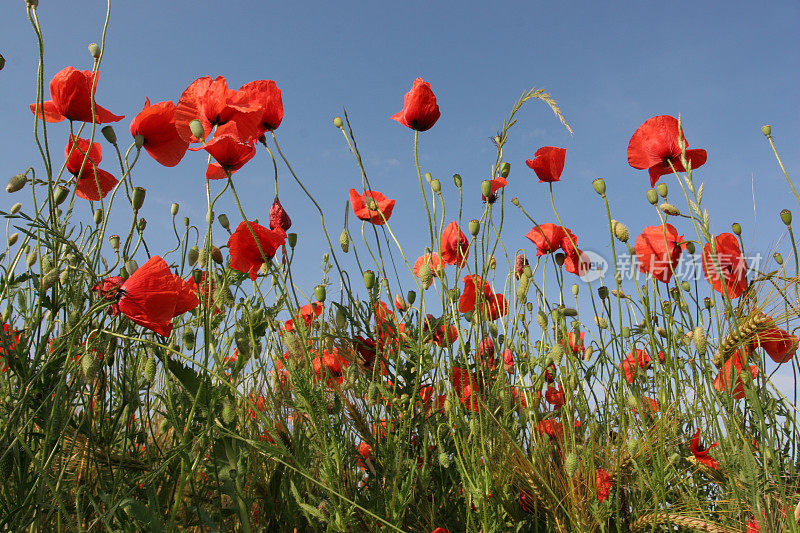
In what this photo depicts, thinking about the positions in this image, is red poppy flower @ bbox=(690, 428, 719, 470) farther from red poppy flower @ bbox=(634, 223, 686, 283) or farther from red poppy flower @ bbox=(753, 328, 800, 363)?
red poppy flower @ bbox=(634, 223, 686, 283)

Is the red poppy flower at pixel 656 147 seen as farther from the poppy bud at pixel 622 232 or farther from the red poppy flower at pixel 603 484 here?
the red poppy flower at pixel 603 484

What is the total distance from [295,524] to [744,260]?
161cm

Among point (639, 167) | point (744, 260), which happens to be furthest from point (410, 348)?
point (744, 260)

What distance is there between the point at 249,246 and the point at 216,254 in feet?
0.35

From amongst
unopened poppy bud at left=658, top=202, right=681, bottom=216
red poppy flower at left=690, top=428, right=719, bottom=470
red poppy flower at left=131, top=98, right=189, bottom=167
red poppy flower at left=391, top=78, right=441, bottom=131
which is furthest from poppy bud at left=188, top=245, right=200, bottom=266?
red poppy flower at left=690, top=428, right=719, bottom=470

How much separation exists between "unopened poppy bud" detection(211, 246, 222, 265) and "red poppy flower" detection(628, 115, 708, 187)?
139 centimetres

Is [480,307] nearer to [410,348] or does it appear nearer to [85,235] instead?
[410,348]

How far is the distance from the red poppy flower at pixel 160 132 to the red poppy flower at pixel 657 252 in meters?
1.56

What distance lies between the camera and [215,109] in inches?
58.6

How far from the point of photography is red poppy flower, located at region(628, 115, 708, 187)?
186cm

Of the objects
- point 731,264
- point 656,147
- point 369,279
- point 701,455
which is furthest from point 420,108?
point 701,455

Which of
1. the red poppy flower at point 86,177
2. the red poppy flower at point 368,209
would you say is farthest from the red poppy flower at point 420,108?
the red poppy flower at point 86,177

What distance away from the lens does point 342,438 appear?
136 centimetres

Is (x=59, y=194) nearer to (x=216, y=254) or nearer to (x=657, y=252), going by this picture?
(x=216, y=254)
